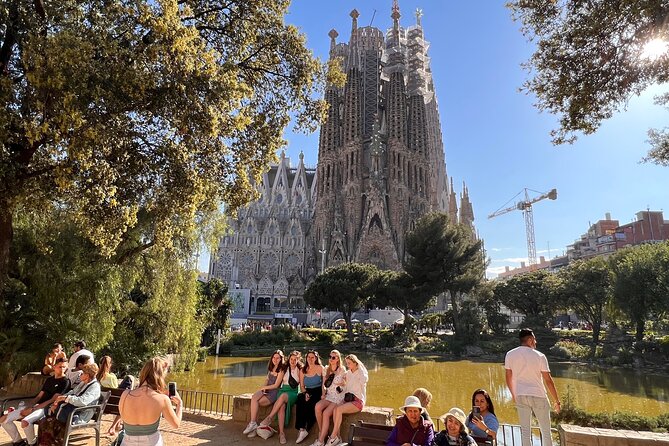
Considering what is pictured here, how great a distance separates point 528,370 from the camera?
476 cm

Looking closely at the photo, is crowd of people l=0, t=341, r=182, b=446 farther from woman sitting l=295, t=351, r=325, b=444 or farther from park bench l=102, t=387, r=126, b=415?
woman sitting l=295, t=351, r=325, b=444

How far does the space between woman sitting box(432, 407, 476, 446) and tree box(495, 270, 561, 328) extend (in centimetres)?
2988

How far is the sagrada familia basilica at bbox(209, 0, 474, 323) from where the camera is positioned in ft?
173

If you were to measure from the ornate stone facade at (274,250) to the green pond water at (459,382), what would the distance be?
118ft

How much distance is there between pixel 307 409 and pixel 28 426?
3.29 meters

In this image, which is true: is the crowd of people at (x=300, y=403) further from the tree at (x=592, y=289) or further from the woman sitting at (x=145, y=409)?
the tree at (x=592, y=289)

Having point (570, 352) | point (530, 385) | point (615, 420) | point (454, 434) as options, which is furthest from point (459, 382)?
point (454, 434)

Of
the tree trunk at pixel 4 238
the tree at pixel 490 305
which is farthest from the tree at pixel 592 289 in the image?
the tree trunk at pixel 4 238

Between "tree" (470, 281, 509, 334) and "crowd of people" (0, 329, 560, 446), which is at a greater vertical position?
"tree" (470, 281, 509, 334)

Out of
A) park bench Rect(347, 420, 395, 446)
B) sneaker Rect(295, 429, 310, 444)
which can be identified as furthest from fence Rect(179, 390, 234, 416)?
park bench Rect(347, 420, 395, 446)

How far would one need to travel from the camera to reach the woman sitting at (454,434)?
378 cm

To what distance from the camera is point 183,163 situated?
672 centimetres

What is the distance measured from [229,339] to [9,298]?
17641 mm

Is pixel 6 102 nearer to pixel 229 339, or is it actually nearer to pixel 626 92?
pixel 626 92
